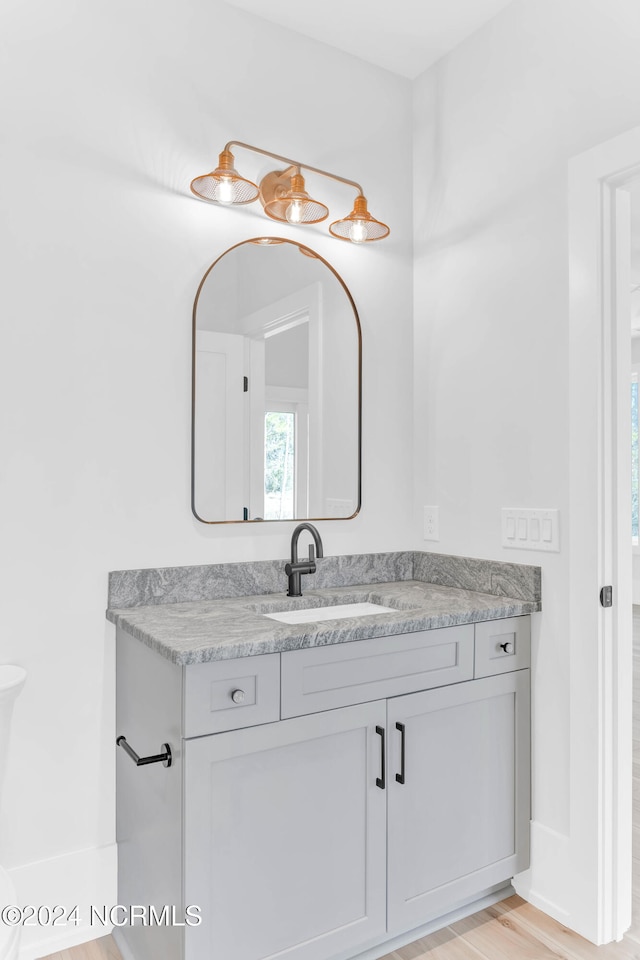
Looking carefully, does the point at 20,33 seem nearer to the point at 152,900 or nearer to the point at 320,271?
the point at 320,271

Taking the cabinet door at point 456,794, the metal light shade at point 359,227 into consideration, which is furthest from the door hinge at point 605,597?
the metal light shade at point 359,227

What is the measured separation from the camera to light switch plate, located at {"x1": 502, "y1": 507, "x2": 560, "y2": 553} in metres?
1.93

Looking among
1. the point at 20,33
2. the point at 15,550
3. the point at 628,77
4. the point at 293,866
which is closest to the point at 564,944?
the point at 293,866

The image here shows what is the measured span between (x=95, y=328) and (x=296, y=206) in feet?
2.46

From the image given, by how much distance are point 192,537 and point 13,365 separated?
27.0 inches

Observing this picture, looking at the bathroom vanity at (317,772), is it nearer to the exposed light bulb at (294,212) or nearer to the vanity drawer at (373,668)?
the vanity drawer at (373,668)

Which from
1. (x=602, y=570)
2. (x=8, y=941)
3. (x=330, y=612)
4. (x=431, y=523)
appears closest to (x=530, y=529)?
(x=602, y=570)

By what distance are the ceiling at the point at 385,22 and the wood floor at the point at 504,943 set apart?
2.76 m

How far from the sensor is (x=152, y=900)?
5.15 feet

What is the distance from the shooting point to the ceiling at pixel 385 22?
2.12 m

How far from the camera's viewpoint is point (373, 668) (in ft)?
5.49

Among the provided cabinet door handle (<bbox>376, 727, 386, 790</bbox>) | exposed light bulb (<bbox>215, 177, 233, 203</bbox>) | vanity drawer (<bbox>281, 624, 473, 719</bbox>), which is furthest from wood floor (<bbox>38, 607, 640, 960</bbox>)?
exposed light bulb (<bbox>215, 177, 233, 203</bbox>)

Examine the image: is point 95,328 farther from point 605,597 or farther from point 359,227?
point 605,597

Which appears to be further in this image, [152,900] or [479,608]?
[479,608]
